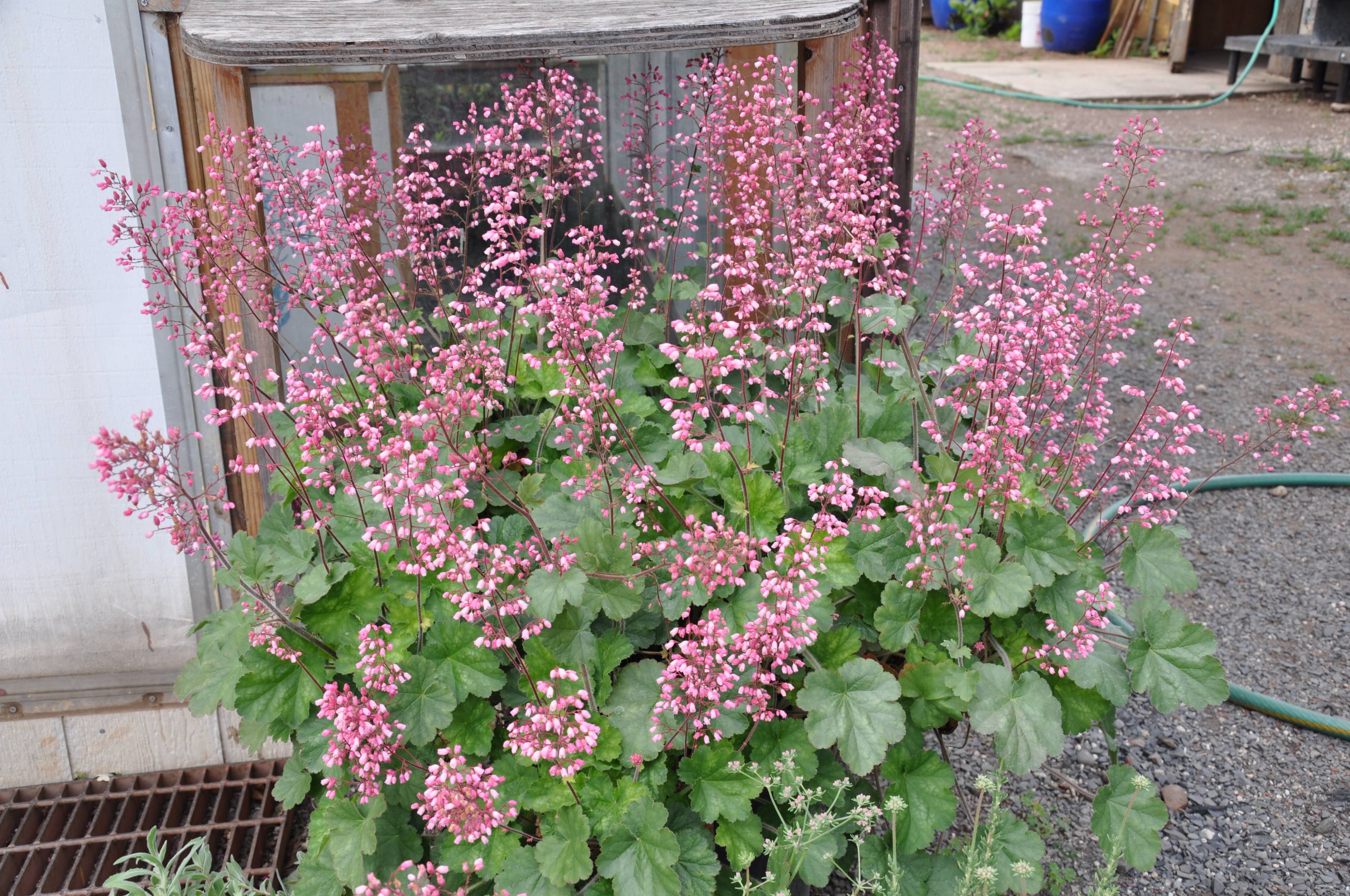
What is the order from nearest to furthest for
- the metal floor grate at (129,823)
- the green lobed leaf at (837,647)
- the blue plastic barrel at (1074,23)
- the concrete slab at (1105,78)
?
the green lobed leaf at (837,647), the metal floor grate at (129,823), the concrete slab at (1105,78), the blue plastic barrel at (1074,23)

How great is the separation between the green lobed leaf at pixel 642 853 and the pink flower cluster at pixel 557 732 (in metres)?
0.14

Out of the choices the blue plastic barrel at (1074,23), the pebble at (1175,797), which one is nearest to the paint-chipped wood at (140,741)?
the pebble at (1175,797)

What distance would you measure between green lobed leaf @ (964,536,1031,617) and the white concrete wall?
2.11m

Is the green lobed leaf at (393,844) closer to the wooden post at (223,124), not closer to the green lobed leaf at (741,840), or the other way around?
the green lobed leaf at (741,840)

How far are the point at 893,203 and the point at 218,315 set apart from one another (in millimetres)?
1986

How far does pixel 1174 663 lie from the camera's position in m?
2.12

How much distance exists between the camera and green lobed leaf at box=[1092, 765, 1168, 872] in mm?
2107

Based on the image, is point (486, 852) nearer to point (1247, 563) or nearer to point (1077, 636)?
point (1077, 636)

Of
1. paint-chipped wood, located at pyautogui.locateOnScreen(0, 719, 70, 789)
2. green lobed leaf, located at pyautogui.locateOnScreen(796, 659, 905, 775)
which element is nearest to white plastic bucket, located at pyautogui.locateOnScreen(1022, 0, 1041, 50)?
green lobed leaf, located at pyautogui.locateOnScreen(796, 659, 905, 775)

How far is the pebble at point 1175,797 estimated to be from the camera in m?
2.89

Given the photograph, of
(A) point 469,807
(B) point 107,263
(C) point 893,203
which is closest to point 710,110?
(C) point 893,203

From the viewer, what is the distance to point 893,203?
128 inches

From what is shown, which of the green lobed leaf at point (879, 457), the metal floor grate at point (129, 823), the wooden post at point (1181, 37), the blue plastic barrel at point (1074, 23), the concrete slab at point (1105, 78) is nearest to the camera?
the green lobed leaf at point (879, 457)

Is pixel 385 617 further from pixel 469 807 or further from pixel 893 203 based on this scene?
pixel 893 203
